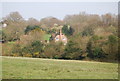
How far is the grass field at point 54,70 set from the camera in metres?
3.01

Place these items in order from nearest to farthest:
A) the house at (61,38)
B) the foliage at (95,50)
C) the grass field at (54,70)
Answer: the grass field at (54,70), the foliage at (95,50), the house at (61,38)

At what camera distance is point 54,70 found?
3.44 meters

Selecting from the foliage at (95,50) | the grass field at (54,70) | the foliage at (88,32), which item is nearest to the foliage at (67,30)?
the foliage at (88,32)

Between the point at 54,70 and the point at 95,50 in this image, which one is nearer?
the point at 54,70

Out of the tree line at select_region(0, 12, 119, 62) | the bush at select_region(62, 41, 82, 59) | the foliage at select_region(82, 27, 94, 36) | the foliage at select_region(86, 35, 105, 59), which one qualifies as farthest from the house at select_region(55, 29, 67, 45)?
the foliage at select_region(86, 35, 105, 59)

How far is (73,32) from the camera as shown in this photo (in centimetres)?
478

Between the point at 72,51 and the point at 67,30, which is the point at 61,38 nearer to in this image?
the point at 67,30

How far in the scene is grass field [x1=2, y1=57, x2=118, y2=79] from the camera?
3.01 meters

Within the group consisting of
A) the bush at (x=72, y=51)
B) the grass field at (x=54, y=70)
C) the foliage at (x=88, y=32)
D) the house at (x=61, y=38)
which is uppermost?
the foliage at (x=88, y=32)

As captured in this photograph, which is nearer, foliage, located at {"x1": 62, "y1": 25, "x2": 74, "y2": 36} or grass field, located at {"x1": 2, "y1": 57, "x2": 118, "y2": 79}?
grass field, located at {"x1": 2, "y1": 57, "x2": 118, "y2": 79}

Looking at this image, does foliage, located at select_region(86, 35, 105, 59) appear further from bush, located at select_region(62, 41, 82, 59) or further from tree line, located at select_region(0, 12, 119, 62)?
bush, located at select_region(62, 41, 82, 59)

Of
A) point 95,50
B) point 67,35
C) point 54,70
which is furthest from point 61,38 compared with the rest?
point 54,70

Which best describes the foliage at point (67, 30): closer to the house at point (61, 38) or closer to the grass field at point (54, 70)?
the house at point (61, 38)

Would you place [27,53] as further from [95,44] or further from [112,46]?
[112,46]
